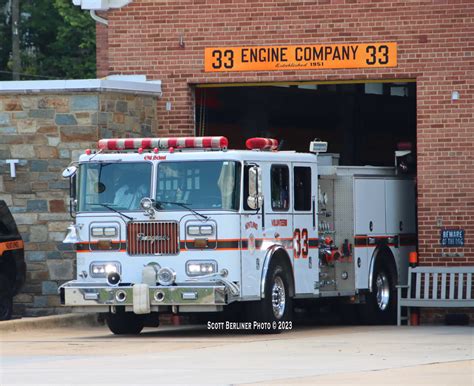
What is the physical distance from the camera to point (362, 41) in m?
23.6

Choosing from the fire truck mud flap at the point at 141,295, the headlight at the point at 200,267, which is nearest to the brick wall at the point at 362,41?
the headlight at the point at 200,267

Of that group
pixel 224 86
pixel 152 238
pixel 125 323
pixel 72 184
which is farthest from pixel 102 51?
pixel 152 238

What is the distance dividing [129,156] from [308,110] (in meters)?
11.1

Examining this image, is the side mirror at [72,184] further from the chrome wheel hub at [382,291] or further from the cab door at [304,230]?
the chrome wheel hub at [382,291]

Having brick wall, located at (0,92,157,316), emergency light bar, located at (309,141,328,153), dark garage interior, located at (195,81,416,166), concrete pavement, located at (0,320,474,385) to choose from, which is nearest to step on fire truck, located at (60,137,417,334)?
concrete pavement, located at (0,320,474,385)

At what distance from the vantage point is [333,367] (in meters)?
15.1

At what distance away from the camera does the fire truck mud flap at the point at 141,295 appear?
62.5 feet

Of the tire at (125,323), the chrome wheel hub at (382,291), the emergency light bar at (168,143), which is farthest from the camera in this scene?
the chrome wheel hub at (382,291)

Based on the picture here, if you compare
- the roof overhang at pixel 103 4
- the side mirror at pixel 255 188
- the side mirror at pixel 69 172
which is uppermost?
the roof overhang at pixel 103 4

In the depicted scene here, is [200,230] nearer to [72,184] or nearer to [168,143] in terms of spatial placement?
[168,143]

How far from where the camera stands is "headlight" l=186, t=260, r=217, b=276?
1941 centimetres

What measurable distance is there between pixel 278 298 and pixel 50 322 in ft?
12.1

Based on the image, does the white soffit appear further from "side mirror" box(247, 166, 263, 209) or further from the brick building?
"side mirror" box(247, 166, 263, 209)

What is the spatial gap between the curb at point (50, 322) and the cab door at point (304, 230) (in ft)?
11.9
